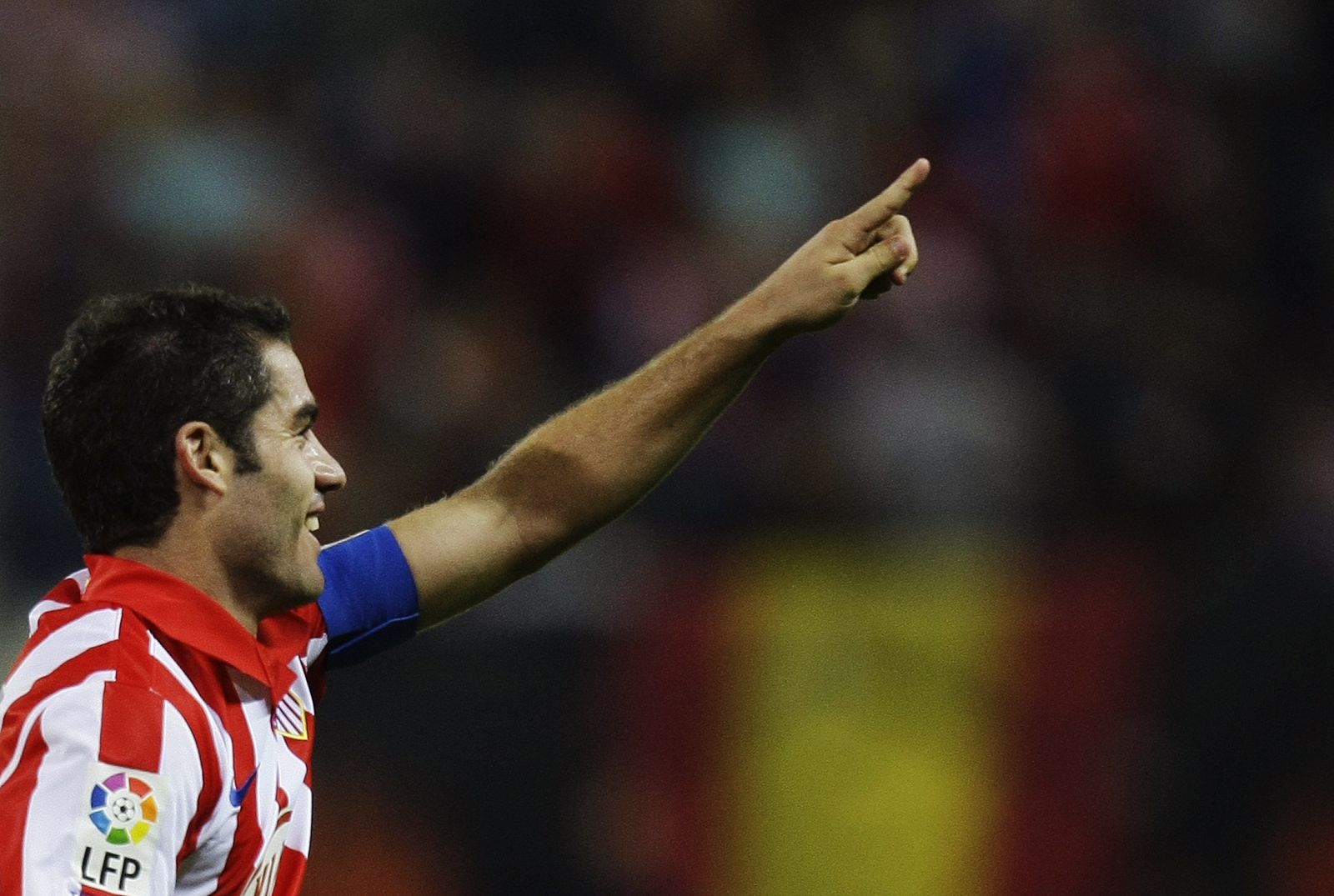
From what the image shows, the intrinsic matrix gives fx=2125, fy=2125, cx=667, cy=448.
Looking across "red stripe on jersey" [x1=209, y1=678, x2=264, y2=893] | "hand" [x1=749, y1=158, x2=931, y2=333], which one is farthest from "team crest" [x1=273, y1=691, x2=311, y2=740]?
"hand" [x1=749, y1=158, x2=931, y2=333]

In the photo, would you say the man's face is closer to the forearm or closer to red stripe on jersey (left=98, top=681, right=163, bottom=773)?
red stripe on jersey (left=98, top=681, right=163, bottom=773)

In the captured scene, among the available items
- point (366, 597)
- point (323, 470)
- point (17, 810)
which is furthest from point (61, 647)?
point (366, 597)

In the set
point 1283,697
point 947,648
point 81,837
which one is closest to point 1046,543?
point 947,648

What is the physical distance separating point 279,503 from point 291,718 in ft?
1.14

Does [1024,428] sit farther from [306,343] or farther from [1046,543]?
[306,343]

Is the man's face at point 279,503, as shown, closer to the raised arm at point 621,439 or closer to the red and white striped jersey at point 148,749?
the red and white striped jersey at point 148,749

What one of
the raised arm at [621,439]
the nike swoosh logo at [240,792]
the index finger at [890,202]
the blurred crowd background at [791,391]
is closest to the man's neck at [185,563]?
the nike swoosh logo at [240,792]

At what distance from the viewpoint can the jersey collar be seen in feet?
9.67

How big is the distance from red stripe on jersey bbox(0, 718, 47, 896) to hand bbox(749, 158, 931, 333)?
1.46 meters

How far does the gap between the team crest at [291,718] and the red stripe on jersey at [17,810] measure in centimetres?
50

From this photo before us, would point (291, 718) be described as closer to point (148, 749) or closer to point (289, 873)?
point (289, 873)

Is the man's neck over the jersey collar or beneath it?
over

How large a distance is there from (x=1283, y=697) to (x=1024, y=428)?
1392 millimetres

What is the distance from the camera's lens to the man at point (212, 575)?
8.74 ft
